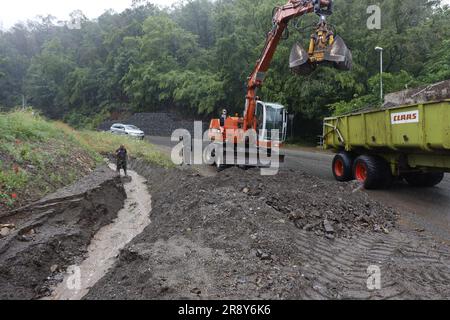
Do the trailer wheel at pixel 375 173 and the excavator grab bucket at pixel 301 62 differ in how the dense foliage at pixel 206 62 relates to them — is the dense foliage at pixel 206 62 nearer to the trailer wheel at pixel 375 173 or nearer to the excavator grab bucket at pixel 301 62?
the trailer wheel at pixel 375 173

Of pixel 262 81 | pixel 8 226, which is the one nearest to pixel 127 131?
pixel 262 81

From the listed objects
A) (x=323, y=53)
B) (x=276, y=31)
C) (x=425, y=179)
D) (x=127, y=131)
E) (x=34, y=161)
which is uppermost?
(x=276, y=31)


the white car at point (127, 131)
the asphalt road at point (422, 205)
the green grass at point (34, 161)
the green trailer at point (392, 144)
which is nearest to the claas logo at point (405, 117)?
the green trailer at point (392, 144)

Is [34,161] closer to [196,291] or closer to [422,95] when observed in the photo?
[196,291]

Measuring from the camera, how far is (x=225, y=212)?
6.60 metres

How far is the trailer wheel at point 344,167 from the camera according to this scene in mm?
11156

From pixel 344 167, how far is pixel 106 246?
711 centimetres

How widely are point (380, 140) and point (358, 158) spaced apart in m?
1.16

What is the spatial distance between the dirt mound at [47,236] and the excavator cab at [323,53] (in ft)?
19.4

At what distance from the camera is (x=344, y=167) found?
36.6 ft

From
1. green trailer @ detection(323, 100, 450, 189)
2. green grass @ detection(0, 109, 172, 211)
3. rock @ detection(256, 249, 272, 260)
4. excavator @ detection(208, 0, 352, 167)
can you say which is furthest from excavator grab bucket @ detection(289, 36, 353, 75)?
green grass @ detection(0, 109, 172, 211)

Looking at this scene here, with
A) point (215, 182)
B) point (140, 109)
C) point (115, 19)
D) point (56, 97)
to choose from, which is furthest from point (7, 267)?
point (115, 19)

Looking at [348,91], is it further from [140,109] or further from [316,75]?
[140,109]

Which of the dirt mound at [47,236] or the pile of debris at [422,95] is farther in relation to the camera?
the pile of debris at [422,95]
